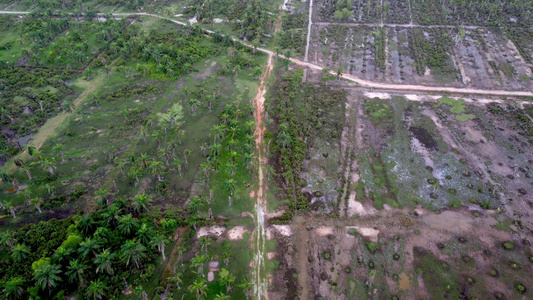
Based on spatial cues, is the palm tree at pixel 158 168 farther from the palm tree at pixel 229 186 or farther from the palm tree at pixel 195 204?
the palm tree at pixel 229 186

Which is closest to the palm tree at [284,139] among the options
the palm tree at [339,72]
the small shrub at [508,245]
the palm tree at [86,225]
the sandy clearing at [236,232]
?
the sandy clearing at [236,232]

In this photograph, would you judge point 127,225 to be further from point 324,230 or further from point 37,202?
point 324,230

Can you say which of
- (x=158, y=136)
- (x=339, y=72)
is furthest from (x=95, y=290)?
(x=339, y=72)

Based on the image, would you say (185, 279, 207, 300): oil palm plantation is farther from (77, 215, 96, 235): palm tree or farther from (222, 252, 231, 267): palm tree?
(77, 215, 96, 235): palm tree

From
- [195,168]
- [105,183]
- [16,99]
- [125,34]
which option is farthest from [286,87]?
[16,99]

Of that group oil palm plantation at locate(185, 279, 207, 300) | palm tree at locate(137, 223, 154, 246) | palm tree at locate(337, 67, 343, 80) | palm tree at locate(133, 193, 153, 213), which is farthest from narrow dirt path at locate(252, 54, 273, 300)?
palm tree at locate(337, 67, 343, 80)

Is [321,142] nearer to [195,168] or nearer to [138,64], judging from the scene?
[195,168]

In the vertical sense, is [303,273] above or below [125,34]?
below
